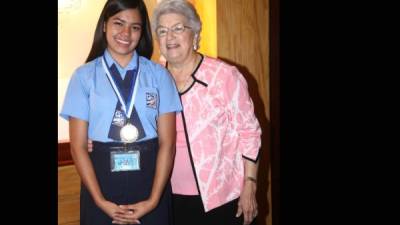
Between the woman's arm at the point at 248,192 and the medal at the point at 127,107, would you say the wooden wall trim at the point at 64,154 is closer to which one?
the medal at the point at 127,107

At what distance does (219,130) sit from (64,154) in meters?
0.52

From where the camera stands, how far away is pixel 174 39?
56.2 inches

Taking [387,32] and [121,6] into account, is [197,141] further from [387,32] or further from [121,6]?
[387,32]

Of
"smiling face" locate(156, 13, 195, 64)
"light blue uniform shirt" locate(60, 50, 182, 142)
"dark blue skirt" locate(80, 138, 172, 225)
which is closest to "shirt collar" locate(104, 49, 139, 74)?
"light blue uniform shirt" locate(60, 50, 182, 142)

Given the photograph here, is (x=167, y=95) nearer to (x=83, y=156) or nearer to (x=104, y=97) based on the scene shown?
(x=104, y=97)

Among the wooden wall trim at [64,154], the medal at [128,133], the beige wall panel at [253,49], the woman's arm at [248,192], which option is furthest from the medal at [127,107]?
the beige wall panel at [253,49]

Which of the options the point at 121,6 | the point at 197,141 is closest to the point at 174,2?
the point at 121,6

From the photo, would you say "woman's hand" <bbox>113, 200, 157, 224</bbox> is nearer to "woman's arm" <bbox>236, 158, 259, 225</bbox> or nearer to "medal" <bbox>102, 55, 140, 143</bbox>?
"medal" <bbox>102, 55, 140, 143</bbox>

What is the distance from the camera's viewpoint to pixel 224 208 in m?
1.54

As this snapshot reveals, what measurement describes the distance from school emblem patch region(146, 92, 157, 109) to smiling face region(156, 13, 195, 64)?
164mm

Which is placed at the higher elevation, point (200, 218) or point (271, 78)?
point (271, 78)

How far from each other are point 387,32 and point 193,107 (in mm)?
1066

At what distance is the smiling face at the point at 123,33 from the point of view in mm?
1312

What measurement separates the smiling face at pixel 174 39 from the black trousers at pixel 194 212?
1.54 ft
